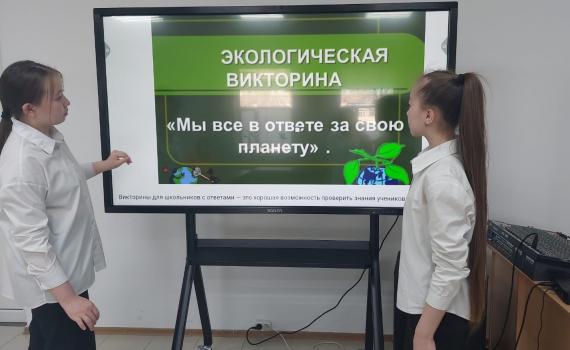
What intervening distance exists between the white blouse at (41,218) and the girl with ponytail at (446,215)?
47.2 inches

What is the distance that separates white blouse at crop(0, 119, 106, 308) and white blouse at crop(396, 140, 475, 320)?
119cm

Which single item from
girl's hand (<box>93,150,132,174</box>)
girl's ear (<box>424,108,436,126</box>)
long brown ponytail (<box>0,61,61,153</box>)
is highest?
long brown ponytail (<box>0,61,61,153</box>)

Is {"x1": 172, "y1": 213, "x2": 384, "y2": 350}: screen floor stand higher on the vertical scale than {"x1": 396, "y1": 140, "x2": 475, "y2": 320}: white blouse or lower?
lower

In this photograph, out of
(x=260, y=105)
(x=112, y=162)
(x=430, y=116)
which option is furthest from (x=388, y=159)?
(x=112, y=162)

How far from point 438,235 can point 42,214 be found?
4.20 ft

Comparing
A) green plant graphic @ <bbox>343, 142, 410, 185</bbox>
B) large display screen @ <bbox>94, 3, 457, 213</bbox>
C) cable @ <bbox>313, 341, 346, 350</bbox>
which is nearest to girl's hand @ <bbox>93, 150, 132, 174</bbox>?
large display screen @ <bbox>94, 3, 457, 213</bbox>

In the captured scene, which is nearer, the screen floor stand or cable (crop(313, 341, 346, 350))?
the screen floor stand

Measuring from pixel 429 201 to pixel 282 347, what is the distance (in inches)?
62.5

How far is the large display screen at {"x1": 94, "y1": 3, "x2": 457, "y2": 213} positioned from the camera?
5.89ft

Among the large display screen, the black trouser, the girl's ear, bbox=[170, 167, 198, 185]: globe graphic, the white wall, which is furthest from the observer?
the white wall

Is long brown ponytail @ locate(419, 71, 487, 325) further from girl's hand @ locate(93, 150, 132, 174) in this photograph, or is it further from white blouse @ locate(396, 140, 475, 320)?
girl's hand @ locate(93, 150, 132, 174)

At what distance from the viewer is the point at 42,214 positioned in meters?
1.35

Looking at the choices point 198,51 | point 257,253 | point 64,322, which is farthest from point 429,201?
point 64,322

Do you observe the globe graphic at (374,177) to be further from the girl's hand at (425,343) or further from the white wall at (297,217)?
the girl's hand at (425,343)
